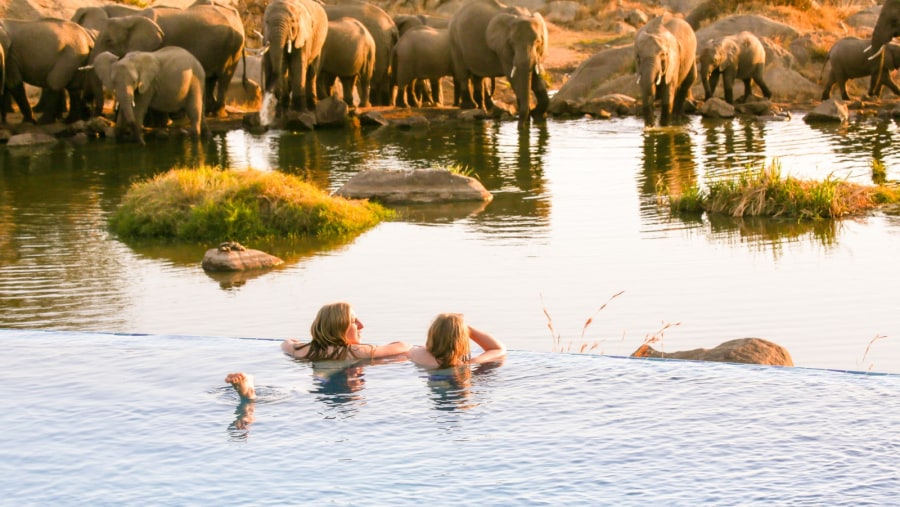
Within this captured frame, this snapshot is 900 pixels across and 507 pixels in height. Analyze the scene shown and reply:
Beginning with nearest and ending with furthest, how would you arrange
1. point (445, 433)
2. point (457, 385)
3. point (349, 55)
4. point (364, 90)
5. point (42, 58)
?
point (445, 433) → point (457, 385) → point (42, 58) → point (349, 55) → point (364, 90)

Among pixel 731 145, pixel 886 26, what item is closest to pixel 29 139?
pixel 731 145

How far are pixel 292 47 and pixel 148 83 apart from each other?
4704 millimetres

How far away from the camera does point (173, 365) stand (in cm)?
922

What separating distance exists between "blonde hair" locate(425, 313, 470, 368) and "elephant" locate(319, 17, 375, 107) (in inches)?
955

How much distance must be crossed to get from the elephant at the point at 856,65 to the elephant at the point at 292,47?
11736 mm

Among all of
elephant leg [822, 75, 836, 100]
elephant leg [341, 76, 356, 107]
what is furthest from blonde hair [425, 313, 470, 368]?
elephant leg [822, 75, 836, 100]

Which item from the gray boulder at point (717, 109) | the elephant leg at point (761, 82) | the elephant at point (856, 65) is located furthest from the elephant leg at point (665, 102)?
the elephant at point (856, 65)

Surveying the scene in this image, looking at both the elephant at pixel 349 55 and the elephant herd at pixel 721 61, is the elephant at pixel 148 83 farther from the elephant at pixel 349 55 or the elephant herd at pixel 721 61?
the elephant herd at pixel 721 61

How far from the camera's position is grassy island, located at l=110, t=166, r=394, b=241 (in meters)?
15.4

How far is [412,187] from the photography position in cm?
1830

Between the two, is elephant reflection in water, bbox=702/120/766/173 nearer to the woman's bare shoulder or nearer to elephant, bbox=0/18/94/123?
elephant, bbox=0/18/94/123

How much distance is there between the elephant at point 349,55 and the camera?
3234cm

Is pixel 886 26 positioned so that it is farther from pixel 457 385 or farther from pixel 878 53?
pixel 457 385

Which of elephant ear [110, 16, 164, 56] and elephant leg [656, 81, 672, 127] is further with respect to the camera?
elephant leg [656, 81, 672, 127]
